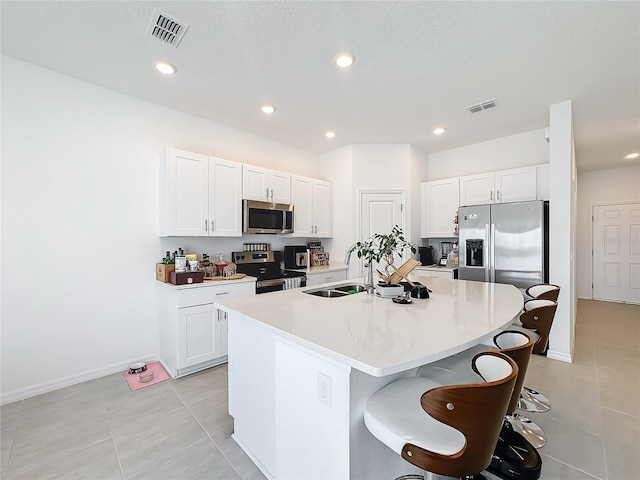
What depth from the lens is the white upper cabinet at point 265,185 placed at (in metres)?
3.54

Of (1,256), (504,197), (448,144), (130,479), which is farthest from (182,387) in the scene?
(448,144)

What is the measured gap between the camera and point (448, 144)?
447cm

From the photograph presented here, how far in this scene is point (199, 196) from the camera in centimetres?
311

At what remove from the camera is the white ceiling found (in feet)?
5.97

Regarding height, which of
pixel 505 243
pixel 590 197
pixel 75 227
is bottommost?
pixel 505 243

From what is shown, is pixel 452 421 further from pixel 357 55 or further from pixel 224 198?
pixel 224 198

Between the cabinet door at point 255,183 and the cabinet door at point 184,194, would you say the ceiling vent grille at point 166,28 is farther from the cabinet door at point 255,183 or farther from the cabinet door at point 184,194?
the cabinet door at point 255,183

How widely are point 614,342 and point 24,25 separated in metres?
6.77

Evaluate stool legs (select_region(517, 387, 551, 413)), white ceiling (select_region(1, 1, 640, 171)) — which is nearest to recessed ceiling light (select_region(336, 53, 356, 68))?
white ceiling (select_region(1, 1, 640, 171))

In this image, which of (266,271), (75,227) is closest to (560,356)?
(266,271)

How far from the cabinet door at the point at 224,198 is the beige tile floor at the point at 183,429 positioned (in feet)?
5.14

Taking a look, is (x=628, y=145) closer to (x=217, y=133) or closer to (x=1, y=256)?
(x=217, y=133)

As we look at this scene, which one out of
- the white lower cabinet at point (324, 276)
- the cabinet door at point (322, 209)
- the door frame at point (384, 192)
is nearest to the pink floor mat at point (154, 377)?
the white lower cabinet at point (324, 276)

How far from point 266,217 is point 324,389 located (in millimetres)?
2803
